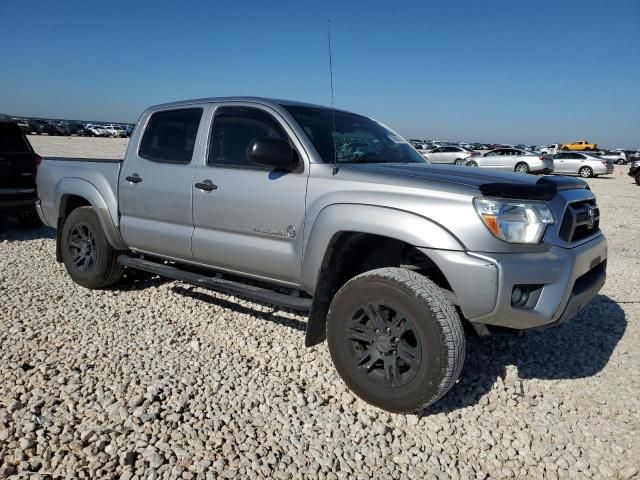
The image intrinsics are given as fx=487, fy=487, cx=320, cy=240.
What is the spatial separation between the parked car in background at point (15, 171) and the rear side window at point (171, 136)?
3.66m

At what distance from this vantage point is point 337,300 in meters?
3.04

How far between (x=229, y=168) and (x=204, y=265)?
832mm

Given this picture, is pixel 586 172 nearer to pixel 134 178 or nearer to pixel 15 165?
pixel 15 165

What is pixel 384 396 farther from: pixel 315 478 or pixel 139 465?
pixel 139 465

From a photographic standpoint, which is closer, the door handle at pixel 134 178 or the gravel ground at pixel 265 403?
the gravel ground at pixel 265 403

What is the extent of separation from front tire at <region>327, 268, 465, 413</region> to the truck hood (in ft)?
1.98

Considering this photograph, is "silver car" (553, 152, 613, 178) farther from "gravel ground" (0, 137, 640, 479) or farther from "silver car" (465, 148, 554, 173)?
"gravel ground" (0, 137, 640, 479)

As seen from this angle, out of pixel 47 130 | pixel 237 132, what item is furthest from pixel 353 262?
pixel 47 130

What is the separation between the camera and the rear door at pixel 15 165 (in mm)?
6852

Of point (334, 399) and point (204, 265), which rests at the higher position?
point (204, 265)

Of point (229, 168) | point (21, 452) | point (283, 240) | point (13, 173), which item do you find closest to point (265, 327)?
point (283, 240)

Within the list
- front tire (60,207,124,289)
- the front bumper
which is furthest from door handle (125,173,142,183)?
the front bumper

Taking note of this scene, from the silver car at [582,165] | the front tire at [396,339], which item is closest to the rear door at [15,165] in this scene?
the front tire at [396,339]

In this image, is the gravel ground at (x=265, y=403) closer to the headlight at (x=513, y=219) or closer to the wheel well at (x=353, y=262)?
the wheel well at (x=353, y=262)
